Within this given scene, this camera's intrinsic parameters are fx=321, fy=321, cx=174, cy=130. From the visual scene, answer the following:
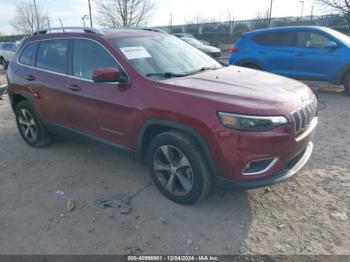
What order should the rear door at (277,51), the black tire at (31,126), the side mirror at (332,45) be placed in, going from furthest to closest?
1. the rear door at (277,51)
2. the side mirror at (332,45)
3. the black tire at (31,126)

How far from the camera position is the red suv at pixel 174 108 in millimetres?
2848

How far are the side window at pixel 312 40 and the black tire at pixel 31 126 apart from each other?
6462 millimetres

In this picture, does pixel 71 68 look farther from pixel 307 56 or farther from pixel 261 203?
pixel 307 56

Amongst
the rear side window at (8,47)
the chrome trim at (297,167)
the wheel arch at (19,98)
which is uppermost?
the wheel arch at (19,98)

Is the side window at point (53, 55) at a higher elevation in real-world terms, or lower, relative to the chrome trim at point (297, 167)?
higher

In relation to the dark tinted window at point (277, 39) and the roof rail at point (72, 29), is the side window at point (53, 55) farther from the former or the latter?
the dark tinted window at point (277, 39)

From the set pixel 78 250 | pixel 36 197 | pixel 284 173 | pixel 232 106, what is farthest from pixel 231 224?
pixel 36 197

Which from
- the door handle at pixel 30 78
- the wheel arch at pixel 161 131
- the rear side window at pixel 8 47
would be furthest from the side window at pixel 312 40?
the rear side window at pixel 8 47

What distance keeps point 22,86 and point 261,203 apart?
391cm

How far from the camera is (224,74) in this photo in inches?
147

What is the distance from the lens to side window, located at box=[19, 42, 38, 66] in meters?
4.84

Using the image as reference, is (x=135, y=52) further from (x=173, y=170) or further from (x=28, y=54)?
(x=28, y=54)

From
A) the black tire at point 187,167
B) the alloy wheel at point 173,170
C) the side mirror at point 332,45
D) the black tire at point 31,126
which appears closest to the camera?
the black tire at point 187,167

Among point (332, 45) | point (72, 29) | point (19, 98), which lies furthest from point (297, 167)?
A: point (332, 45)
